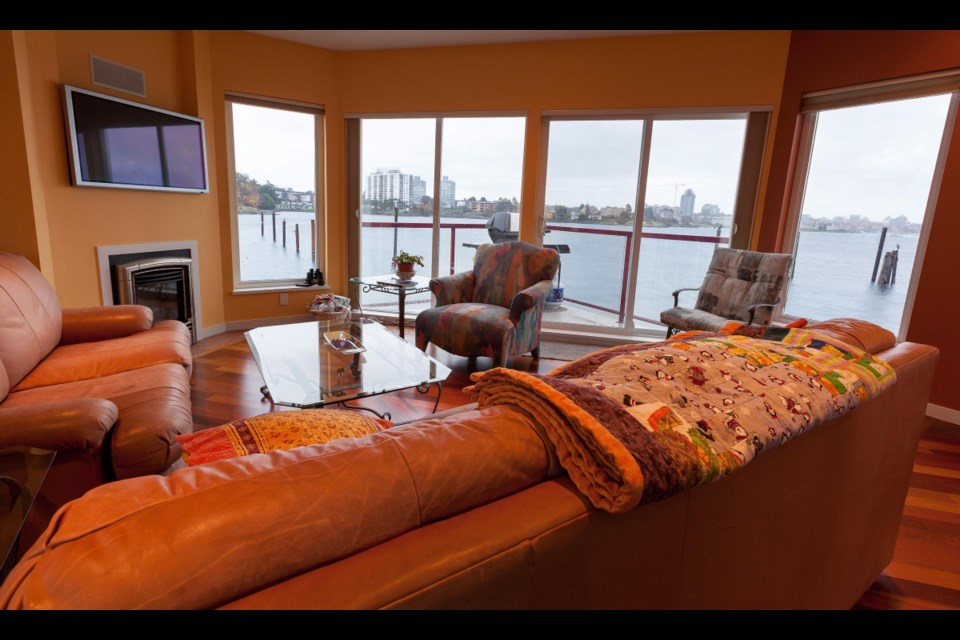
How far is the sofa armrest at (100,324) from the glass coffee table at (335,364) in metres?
0.57

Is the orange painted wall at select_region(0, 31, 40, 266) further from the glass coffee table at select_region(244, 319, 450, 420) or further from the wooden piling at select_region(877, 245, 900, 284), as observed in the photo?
the wooden piling at select_region(877, 245, 900, 284)

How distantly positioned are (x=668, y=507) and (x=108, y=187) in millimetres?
3963

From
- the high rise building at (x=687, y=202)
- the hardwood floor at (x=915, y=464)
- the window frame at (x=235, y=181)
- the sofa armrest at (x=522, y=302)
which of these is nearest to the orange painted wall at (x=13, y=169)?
the hardwood floor at (x=915, y=464)

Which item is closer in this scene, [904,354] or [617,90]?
[904,354]

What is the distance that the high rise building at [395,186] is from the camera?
4965 millimetres

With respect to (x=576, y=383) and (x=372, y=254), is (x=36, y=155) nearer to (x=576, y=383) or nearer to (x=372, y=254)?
(x=372, y=254)

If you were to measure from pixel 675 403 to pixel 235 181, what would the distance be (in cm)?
462

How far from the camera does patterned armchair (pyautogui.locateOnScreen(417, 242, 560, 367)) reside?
3.36m

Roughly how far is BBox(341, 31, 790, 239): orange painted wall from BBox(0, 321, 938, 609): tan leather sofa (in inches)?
147

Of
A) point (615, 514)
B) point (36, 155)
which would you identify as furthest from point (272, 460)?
point (36, 155)

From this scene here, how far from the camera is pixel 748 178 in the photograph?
4105mm

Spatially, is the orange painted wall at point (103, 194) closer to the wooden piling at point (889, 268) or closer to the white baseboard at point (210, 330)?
the white baseboard at point (210, 330)

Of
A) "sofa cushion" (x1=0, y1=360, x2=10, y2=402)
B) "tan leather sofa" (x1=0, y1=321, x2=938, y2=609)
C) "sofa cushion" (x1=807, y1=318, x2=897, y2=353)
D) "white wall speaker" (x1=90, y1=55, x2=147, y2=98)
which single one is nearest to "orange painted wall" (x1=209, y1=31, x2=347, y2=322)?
"white wall speaker" (x1=90, y1=55, x2=147, y2=98)

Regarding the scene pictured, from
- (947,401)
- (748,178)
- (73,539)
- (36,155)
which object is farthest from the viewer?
(748,178)
